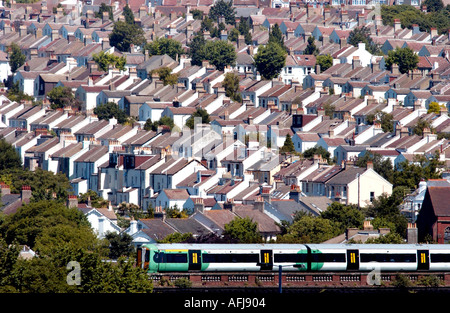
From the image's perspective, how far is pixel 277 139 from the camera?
133875 mm

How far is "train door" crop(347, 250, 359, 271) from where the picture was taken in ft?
192

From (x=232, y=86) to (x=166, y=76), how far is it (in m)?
11.0

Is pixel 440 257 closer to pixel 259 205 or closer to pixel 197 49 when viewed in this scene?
pixel 259 205

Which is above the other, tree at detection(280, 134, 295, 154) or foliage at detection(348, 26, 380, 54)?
tree at detection(280, 134, 295, 154)

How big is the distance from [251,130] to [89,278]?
84522 millimetres

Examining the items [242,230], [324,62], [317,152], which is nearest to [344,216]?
[242,230]

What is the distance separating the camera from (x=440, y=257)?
194 ft

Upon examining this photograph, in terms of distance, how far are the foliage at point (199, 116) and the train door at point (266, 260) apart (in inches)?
3150

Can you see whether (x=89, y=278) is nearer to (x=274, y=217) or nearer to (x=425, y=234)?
(x=425, y=234)

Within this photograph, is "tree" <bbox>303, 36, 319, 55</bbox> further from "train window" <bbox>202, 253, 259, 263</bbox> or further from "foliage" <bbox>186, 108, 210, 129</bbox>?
"train window" <bbox>202, 253, 259, 263</bbox>

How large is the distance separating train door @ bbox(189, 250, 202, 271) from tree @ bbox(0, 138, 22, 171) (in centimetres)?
7555

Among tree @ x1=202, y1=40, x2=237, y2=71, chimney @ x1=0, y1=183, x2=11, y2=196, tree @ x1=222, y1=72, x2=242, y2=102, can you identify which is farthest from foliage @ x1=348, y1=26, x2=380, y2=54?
chimney @ x1=0, y1=183, x2=11, y2=196

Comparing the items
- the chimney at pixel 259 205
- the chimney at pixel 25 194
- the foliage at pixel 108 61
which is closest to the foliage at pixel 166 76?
the foliage at pixel 108 61
